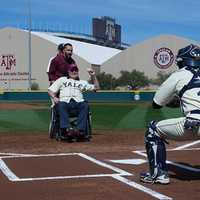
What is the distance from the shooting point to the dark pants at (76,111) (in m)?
10.7

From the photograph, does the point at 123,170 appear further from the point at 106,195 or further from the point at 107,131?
the point at 107,131

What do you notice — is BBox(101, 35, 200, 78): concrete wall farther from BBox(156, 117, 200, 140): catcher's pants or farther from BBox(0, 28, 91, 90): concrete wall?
BBox(156, 117, 200, 140): catcher's pants

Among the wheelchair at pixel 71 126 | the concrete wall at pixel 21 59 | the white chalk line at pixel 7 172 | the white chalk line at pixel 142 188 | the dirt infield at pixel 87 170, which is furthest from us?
the concrete wall at pixel 21 59

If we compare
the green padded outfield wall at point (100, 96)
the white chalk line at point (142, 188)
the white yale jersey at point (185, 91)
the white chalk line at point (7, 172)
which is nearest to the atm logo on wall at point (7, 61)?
the green padded outfield wall at point (100, 96)

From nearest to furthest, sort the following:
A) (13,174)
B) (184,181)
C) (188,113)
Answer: (188,113) → (184,181) → (13,174)

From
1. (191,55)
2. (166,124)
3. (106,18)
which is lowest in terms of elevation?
(166,124)

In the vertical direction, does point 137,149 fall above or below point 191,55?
below

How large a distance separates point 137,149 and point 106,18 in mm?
118377

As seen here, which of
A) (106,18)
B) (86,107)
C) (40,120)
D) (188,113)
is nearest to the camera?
(188,113)

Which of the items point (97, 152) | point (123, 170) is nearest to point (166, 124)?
point (123, 170)

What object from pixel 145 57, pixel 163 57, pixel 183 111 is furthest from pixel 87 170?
pixel 145 57

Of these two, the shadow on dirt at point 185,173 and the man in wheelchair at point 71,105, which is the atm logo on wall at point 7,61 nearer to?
the man in wheelchair at point 71,105

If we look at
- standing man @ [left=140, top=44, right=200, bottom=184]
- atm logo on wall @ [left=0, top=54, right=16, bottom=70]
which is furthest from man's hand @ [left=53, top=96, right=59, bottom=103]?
atm logo on wall @ [left=0, top=54, right=16, bottom=70]

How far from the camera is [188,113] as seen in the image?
6.17 m
